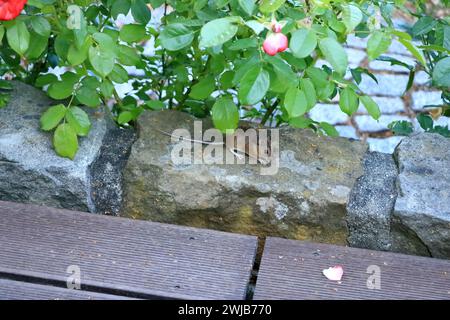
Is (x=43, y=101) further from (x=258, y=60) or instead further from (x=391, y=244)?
(x=391, y=244)

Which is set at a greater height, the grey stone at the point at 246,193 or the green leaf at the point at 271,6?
the green leaf at the point at 271,6

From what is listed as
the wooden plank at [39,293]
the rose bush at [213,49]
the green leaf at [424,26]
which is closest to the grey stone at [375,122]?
the rose bush at [213,49]

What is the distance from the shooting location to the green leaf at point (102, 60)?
2.07m

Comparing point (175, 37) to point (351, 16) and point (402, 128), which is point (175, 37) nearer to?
point (351, 16)

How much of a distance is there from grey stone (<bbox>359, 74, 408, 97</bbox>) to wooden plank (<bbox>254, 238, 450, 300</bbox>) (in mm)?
2161

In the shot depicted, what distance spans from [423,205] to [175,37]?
77cm

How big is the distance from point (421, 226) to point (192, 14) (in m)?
0.84

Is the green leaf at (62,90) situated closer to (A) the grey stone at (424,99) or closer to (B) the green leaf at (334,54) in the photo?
(B) the green leaf at (334,54)

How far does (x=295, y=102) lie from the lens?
201 cm

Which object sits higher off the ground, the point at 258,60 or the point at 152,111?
the point at 258,60

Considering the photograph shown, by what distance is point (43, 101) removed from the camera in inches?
93.7

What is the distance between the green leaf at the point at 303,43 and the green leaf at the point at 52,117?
28.7 inches
